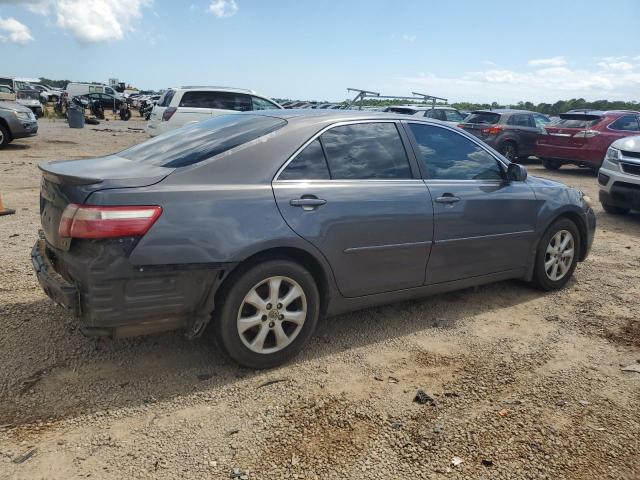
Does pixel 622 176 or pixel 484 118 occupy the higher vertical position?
pixel 484 118

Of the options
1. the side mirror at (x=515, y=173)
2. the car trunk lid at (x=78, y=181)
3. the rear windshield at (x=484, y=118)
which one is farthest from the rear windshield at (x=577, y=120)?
the car trunk lid at (x=78, y=181)

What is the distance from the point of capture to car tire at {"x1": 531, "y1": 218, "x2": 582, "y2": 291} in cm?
473

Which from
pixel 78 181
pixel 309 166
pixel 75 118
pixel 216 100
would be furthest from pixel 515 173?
pixel 75 118

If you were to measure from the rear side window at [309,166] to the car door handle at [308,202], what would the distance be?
0.51 ft

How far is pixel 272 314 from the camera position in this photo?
3.18m

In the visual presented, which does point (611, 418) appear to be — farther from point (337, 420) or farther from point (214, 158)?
point (214, 158)

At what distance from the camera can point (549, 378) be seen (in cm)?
334

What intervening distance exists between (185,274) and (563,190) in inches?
146

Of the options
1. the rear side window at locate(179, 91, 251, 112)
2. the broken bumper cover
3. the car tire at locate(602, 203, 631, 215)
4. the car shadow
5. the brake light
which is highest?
the rear side window at locate(179, 91, 251, 112)

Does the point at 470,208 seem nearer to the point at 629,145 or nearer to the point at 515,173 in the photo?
the point at 515,173

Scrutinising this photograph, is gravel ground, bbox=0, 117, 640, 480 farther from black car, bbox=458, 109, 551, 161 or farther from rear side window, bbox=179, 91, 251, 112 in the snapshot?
black car, bbox=458, 109, 551, 161

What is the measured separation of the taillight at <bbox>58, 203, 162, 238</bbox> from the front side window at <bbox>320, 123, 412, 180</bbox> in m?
1.27

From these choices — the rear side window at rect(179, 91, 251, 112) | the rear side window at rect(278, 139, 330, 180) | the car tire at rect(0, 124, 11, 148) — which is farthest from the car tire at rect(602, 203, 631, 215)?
the car tire at rect(0, 124, 11, 148)

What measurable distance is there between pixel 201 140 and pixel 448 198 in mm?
1869
